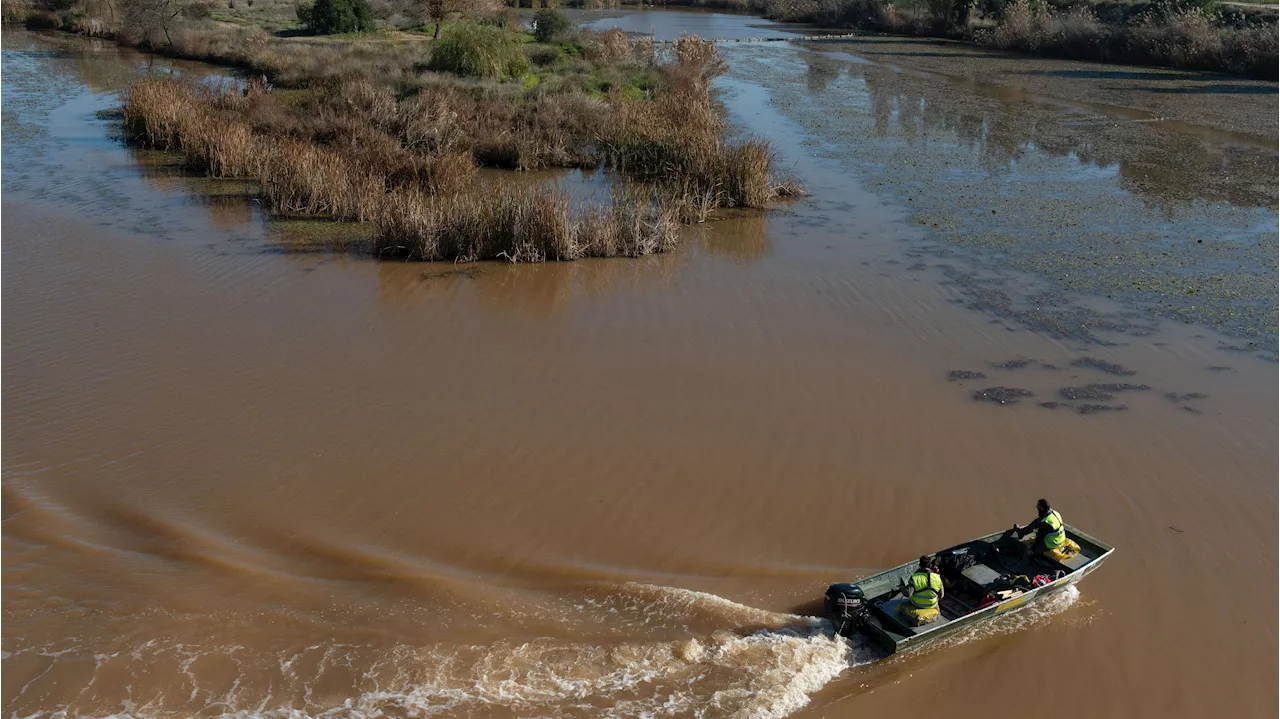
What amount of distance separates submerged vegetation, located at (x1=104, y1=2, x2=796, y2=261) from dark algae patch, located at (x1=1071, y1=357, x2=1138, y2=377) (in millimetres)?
6758

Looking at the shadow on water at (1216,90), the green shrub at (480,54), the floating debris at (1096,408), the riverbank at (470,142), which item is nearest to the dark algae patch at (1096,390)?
the floating debris at (1096,408)

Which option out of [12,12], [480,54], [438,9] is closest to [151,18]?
[438,9]

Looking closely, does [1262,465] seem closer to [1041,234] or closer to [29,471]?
[1041,234]

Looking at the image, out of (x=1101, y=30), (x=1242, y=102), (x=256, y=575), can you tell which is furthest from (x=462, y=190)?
(x=1101, y=30)

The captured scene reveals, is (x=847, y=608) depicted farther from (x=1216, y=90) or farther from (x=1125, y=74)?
(x=1125, y=74)

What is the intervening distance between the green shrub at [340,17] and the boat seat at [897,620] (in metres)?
37.5

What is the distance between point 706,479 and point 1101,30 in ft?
127

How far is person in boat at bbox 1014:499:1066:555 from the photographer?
7703 mm

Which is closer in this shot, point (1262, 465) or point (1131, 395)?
point (1262, 465)

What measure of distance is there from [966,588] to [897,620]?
2.93 ft

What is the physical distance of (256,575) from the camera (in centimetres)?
793

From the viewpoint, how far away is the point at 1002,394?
1105cm

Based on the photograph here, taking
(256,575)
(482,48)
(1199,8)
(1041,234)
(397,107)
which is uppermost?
(1199,8)

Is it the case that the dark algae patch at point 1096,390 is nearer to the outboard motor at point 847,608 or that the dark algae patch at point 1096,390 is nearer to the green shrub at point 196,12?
the outboard motor at point 847,608
